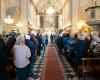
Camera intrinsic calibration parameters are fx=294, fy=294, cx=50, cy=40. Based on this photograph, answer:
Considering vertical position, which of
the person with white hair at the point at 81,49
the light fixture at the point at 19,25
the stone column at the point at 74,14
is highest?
the stone column at the point at 74,14

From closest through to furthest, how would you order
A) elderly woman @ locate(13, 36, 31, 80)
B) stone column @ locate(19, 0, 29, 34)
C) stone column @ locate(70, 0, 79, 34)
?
elderly woman @ locate(13, 36, 31, 80) → stone column @ locate(19, 0, 29, 34) → stone column @ locate(70, 0, 79, 34)

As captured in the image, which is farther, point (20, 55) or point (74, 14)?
point (74, 14)

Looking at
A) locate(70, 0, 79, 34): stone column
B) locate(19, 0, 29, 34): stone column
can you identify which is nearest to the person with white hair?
locate(19, 0, 29, 34): stone column

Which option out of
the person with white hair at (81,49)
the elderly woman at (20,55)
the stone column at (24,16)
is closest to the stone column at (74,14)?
the stone column at (24,16)

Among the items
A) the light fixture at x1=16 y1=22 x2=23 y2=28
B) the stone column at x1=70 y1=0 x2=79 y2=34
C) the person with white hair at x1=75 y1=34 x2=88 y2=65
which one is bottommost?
the person with white hair at x1=75 y1=34 x2=88 y2=65

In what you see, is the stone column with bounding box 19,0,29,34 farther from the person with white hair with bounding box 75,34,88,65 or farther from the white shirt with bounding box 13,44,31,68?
the white shirt with bounding box 13,44,31,68

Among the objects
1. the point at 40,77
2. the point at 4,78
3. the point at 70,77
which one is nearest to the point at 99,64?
the point at 70,77

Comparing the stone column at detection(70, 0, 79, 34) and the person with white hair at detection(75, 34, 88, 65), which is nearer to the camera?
the person with white hair at detection(75, 34, 88, 65)

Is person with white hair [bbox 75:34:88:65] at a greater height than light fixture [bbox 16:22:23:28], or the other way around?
light fixture [bbox 16:22:23:28]

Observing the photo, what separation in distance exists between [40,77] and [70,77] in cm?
112

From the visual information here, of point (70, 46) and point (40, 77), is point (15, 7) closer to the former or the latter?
point (70, 46)

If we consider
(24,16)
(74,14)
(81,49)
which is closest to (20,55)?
(81,49)

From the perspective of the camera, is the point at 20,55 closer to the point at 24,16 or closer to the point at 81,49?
the point at 81,49

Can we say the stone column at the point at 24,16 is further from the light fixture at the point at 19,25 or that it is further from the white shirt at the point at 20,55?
the white shirt at the point at 20,55
